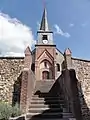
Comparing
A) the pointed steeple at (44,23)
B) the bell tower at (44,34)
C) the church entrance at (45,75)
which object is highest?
the pointed steeple at (44,23)

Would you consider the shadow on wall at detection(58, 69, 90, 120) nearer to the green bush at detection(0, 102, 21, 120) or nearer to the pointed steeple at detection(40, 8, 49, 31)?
the green bush at detection(0, 102, 21, 120)

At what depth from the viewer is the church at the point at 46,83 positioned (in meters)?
7.68

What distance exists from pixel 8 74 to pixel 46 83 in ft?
12.4

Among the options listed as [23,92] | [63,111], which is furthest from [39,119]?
Result: [23,92]

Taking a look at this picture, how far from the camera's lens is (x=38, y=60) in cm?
2130

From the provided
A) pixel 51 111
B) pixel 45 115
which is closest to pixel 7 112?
pixel 45 115

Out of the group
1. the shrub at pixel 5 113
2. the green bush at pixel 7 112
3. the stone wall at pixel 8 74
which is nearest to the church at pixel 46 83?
the stone wall at pixel 8 74

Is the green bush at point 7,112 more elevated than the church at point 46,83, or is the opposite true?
the church at point 46,83

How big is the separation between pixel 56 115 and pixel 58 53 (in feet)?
55.3

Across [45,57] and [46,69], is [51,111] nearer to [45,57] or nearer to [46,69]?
[46,69]

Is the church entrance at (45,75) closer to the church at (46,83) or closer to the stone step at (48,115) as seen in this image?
the church at (46,83)

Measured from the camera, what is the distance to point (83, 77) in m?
14.2

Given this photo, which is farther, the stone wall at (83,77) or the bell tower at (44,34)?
the bell tower at (44,34)

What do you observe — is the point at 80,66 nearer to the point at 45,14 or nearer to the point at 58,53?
the point at 58,53
